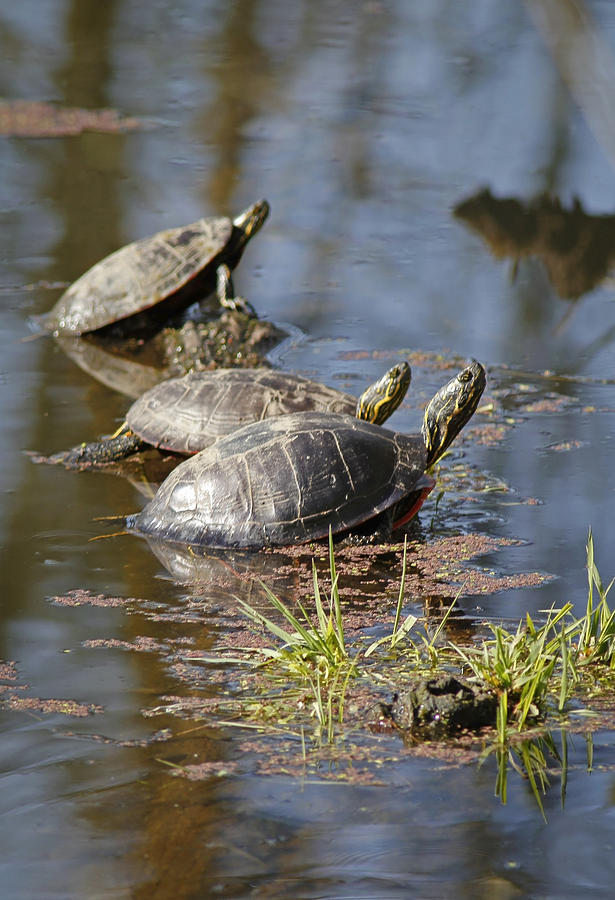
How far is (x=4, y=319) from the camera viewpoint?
349 inches

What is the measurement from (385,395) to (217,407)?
93 cm

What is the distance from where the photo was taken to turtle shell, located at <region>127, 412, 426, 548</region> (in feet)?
16.7

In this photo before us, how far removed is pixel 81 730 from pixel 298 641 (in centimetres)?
77

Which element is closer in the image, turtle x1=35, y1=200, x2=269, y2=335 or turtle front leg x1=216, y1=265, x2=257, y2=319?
turtle x1=35, y1=200, x2=269, y2=335

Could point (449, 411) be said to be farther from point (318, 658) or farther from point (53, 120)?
point (53, 120)

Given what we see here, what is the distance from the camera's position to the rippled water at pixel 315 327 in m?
2.97

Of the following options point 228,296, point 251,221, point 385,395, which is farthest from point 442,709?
point 251,221

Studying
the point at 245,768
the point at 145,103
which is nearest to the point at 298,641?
the point at 245,768

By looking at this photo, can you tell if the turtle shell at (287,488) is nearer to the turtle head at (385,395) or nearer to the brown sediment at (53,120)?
the turtle head at (385,395)

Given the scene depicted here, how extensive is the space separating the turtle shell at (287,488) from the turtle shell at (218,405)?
2.69 feet

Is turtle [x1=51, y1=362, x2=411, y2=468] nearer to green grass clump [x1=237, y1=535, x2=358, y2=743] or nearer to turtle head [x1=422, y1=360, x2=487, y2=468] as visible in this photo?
turtle head [x1=422, y1=360, x2=487, y2=468]

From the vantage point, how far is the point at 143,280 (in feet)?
28.5

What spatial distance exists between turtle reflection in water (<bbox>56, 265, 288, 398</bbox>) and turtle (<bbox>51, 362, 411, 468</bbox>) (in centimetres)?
139

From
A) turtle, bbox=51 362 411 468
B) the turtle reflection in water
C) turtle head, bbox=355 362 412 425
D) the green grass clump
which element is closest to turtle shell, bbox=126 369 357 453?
turtle, bbox=51 362 411 468
